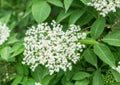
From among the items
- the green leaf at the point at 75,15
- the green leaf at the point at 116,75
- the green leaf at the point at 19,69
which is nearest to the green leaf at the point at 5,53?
the green leaf at the point at 19,69

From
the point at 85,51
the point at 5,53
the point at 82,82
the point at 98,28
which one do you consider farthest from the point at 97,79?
the point at 5,53

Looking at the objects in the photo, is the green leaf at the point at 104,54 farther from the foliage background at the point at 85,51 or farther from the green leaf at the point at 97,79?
the green leaf at the point at 97,79

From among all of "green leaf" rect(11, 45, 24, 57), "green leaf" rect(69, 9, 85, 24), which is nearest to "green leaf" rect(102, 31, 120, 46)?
"green leaf" rect(69, 9, 85, 24)

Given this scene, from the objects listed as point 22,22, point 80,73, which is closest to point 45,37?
point 80,73

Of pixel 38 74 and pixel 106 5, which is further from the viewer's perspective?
pixel 38 74

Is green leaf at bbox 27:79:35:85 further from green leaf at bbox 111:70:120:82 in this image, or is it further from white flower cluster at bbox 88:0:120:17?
white flower cluster at bbox 88:0:120:17

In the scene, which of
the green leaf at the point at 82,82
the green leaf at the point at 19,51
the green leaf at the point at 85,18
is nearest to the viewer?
the green leaf at the point at 82,82

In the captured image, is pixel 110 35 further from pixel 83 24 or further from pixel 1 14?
pixel 1 14

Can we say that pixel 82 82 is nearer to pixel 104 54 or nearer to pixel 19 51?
pixel 104 54
